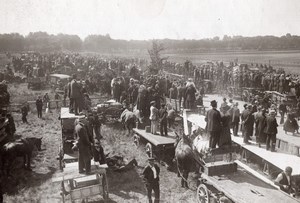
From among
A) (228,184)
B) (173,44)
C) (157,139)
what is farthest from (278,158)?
(173,44)

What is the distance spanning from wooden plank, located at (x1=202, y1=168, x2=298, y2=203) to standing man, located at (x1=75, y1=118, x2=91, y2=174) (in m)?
3.57

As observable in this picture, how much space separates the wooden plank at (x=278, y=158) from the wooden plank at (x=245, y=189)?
1.96 metres

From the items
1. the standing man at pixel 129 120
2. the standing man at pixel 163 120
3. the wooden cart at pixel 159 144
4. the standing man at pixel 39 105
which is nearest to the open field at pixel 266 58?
the standing man at pixel 129 120

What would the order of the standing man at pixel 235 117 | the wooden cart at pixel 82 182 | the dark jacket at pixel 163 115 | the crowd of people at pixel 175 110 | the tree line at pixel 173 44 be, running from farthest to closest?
the tree line at pixel 173 44, the standing man at pixel 235 117, the dark jacket at pixel 163 115, the crowd of people at pixel 175 110, the wooden cart at pixel 82 182

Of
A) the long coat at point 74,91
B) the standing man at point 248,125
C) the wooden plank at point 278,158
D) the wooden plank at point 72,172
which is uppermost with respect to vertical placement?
the long coat at point 74,91

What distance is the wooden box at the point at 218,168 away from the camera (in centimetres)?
971

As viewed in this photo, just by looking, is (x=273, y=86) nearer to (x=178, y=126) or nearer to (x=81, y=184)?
(x=178, y=126)

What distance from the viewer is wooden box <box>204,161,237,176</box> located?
971 cm

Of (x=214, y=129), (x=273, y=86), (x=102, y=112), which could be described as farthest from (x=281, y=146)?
(x=273, y=86)

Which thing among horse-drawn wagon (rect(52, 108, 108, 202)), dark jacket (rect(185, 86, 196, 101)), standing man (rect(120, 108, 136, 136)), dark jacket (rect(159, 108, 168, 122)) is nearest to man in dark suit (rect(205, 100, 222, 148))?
dark jacket (rect(159, 108, 168, 122))

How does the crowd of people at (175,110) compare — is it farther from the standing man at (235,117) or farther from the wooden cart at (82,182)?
the wooden cart at (82,182)

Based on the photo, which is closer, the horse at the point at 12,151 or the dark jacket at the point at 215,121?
Answer: the dark jacket at the point at 215,121

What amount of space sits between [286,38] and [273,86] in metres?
59.2

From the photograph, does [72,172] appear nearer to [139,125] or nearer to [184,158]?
[184,158]
